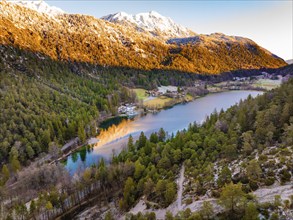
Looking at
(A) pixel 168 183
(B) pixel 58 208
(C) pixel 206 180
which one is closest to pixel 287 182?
(C) pixel 206 180

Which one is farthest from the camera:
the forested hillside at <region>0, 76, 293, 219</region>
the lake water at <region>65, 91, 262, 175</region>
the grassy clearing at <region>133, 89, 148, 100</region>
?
the grassy clearing at <region>133, 89, 148, 100</region>

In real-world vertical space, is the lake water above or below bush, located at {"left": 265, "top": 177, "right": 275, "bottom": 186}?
below

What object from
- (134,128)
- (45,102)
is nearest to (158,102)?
(134,128)

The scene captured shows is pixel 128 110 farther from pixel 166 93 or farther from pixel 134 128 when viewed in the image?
pixel 166 93

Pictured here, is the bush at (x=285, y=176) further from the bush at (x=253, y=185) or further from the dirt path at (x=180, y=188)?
the dirt path at (x=180, y=188)

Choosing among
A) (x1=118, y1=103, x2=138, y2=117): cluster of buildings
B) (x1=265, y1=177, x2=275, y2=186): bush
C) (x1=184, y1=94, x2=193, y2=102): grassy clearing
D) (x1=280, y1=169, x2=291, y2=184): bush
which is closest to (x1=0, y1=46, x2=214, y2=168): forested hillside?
(x1=118, y1=103, x2=138, y2=117): cluster of buildings

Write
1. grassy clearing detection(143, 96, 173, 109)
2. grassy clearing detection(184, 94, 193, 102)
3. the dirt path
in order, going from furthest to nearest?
grassy clearing detection(184, 94, 193, 102)
grassy clearing detection(143, 96, 173, 109)
the dirt path

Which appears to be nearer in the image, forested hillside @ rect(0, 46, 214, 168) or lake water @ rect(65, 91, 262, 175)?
forested hillside @ rect(0, 46, 214, 168)

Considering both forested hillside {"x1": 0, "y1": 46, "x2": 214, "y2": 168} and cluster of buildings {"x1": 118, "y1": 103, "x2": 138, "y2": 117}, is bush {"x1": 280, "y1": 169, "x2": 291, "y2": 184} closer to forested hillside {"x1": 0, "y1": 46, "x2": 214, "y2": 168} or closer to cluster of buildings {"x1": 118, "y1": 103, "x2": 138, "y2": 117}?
forested hillside {"x1": 0, "y1": 46, "x2": 214, "y2": 168}

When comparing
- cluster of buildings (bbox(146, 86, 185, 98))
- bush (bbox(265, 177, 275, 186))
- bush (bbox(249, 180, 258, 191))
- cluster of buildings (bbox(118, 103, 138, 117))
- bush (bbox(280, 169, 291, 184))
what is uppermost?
cluster of buildings (bbox(146, 86, 185, 98))
